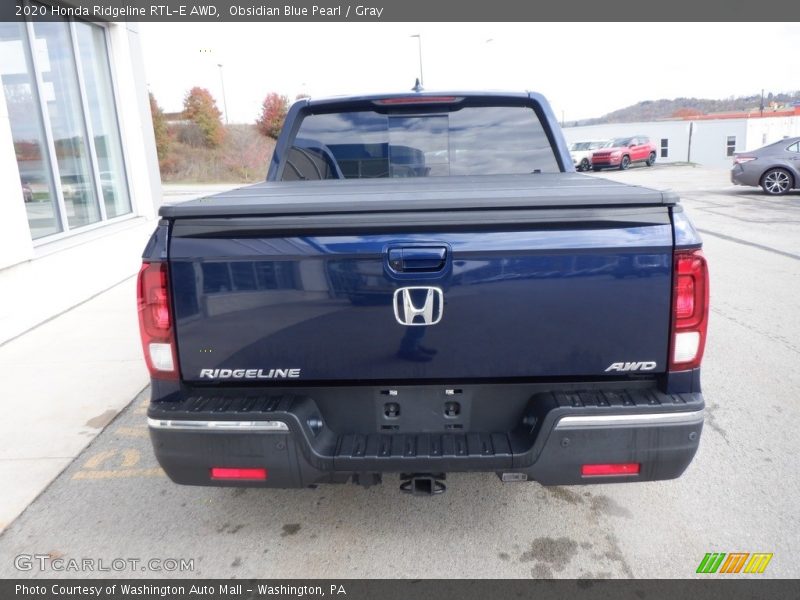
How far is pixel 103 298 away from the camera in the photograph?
7.80 meters

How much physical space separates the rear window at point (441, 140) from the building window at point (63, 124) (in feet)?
15.4

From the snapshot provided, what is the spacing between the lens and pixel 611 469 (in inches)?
93.0

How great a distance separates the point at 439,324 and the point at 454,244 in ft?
1.00

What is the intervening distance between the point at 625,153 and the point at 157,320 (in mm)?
34559

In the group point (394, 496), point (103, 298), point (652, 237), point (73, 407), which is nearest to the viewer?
point (652, 237)

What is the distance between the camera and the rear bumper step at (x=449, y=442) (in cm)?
228

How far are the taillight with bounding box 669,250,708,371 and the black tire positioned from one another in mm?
17565

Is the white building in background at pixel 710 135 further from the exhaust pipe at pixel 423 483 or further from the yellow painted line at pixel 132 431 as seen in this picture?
the exhaust pipe at pixel 423 483

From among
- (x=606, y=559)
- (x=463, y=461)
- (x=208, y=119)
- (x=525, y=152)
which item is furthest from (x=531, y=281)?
(x=208, y=119)

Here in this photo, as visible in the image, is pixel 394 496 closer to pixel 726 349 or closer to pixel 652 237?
pixel 652 237

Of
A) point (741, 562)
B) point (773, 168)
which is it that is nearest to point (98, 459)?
point (741, 562)

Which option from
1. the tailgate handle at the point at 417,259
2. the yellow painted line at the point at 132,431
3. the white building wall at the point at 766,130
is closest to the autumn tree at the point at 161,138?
the yellow painted line at the point at 132,431

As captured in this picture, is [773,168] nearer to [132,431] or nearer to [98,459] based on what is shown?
[132,431]

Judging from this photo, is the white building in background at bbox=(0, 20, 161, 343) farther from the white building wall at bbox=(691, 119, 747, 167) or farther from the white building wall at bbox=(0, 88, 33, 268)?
the white building wall at bbox=(691, 119, 747, 167)
